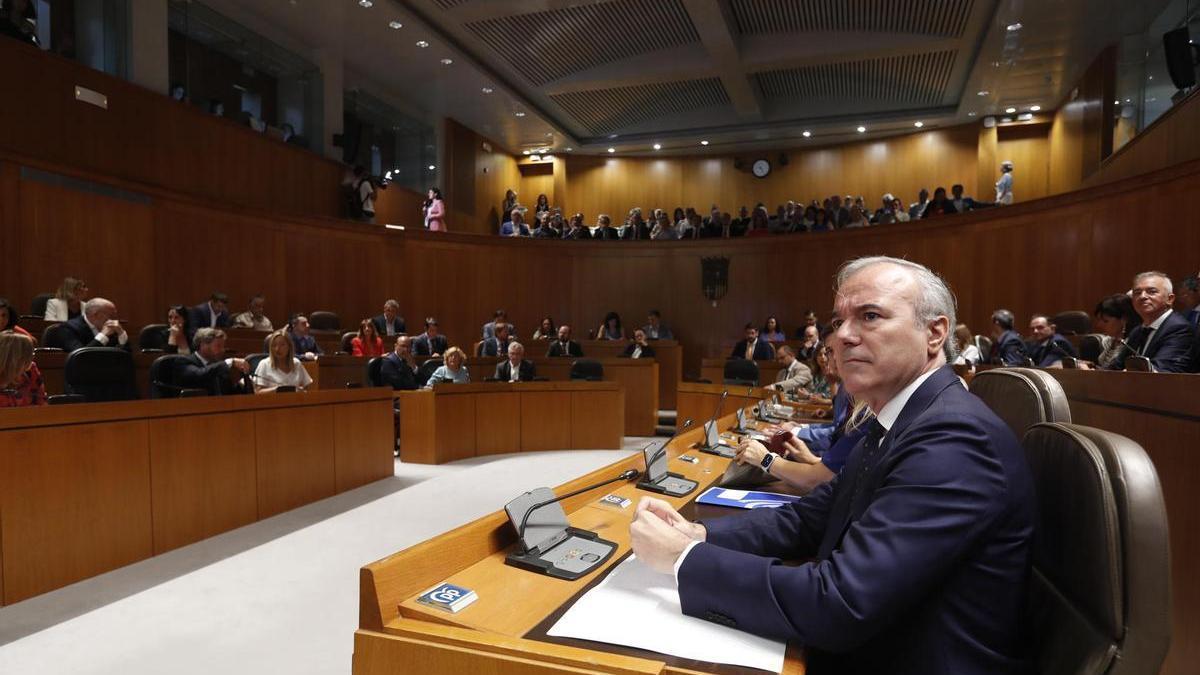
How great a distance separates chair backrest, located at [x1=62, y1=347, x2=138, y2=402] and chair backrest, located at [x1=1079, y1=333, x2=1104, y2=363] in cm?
700

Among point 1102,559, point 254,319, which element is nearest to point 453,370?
point 254,319

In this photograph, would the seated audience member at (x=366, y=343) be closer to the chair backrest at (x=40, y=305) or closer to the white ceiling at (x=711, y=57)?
the chair backrest at (x=40, y=305)

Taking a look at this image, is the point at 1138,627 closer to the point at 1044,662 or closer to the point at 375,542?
the point at 1044,662

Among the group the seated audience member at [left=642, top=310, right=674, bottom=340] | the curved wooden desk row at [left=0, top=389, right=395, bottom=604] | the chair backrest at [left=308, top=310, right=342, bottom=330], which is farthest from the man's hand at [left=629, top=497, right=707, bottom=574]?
the seated audience member at [left=642, top=310, right=674, bottom=340]

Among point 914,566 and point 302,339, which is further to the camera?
point 302,339

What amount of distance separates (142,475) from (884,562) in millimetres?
3836

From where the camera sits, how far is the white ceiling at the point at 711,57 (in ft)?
29.9

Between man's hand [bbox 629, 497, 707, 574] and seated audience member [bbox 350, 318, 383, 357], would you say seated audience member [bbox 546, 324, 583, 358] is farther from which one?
man's hand [bbox 629, 497, 707, 574]

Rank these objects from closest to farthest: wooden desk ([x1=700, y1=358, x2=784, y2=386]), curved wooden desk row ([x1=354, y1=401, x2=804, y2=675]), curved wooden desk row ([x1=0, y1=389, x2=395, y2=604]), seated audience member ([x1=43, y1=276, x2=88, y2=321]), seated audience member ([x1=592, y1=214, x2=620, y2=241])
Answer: curved wooden desk row ([x1=354, y1=401, x2=804, y2=675]) < curved wooden desk row ([x1=0, y1=389, x2=395, y2=604]) < seated audience member ([x1=43, y1=276, x2=88, y2=321]) < wooden desk ([x1=700, y1=358, x2=784, y2=386]) < seated audience member ([x1=592, y1=214, x2=620, y2=241])

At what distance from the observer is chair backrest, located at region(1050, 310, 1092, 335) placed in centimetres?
668

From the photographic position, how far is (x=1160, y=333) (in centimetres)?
338

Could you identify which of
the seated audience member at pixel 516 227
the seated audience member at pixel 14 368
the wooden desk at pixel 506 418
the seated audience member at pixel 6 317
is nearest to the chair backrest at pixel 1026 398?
the seated audience member at pixel 14 368

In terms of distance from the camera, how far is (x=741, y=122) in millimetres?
13430

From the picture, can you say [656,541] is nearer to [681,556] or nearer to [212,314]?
[681,556]
